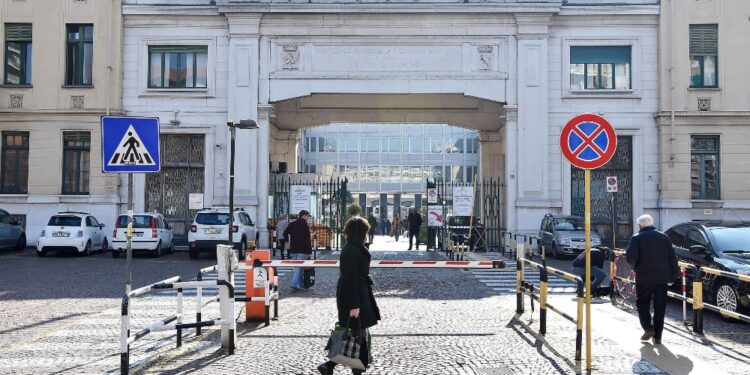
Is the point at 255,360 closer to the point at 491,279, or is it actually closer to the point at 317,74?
the point at 491,279

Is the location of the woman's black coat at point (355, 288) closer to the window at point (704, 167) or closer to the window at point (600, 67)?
the window at point (600, 67)

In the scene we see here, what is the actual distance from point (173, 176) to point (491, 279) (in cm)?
1604

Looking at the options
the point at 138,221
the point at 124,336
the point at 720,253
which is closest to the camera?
the point at 124,336

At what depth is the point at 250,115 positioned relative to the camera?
29.3 m

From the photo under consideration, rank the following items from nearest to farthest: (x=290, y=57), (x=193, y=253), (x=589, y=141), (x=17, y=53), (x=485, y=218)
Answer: (x=589, y=141), (x=193, y=253), (x=290, y=57), (x=17, y=53), (x=485, y=218)

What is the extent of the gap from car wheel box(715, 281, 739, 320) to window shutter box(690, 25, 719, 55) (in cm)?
1983

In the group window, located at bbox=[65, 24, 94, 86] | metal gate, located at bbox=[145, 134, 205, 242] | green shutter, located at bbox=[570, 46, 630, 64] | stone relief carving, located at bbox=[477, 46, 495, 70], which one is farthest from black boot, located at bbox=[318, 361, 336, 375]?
window, located at bbox=[65, 24, 94, 86]

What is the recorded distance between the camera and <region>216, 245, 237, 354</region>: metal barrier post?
29.5 ft

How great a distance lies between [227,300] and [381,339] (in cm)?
224

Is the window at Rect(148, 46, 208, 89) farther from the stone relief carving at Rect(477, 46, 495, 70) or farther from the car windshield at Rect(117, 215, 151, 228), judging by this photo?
the stone relief carving at Rect(477, 46, 495, 70)

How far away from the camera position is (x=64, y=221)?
988 inches

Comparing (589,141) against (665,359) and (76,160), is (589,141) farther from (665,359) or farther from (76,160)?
(76,160)

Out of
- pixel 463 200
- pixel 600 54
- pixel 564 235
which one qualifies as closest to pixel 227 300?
pixel 564 235

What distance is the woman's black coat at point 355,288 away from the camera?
725cm
